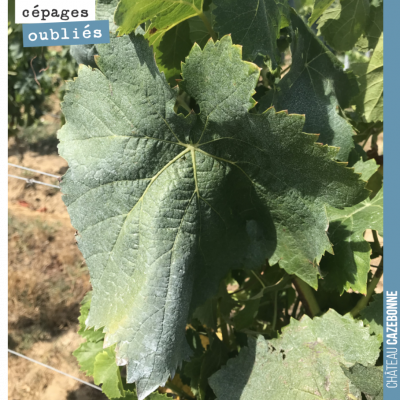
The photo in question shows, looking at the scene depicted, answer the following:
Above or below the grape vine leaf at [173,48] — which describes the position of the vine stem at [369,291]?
below

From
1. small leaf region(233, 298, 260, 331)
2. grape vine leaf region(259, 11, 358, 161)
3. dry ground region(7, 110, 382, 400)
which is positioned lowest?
dry ground region(7, 110, 382, 400)

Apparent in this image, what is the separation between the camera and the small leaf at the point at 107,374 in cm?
134

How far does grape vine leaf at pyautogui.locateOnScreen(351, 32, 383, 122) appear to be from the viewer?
3.85 ft

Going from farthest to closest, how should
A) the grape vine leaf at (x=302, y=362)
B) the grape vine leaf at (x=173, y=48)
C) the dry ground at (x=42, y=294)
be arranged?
the dry ground at (x=42, y=294)
the grape vine leaf at (x=173, y=48)
the grape vine leaf at (x=302, y=362)

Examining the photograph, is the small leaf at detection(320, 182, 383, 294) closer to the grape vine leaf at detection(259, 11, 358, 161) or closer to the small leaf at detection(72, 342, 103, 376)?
the grape vine leaf at detection(259, 11, 358, 161)

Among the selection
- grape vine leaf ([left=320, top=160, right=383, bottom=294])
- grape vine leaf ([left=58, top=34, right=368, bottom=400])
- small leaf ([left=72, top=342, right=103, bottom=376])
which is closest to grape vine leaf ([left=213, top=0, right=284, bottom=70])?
grape vine leaf ([left=58, top=34, right=368, bottom=400])

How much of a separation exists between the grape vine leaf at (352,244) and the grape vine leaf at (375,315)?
11cm

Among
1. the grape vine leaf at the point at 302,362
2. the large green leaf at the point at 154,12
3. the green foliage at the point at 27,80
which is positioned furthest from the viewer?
the green foliage at the point at 27,80

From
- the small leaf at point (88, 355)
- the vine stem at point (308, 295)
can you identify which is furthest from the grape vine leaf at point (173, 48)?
the small leaf at point (88, 355)

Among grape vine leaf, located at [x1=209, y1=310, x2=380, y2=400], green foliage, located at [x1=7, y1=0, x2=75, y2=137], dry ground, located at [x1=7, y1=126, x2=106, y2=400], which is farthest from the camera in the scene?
green foliage, located at [x1=7, y1=0, x2=75, y2=137]

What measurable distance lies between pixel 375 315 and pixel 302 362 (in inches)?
8.2

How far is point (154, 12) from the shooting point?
0.84m

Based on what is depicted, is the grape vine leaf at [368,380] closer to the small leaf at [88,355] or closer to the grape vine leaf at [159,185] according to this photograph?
the grape vine leaf at [159,185]

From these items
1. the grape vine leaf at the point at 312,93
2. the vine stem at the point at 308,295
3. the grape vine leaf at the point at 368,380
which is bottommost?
the grape vine leaf at the point at 368,380
